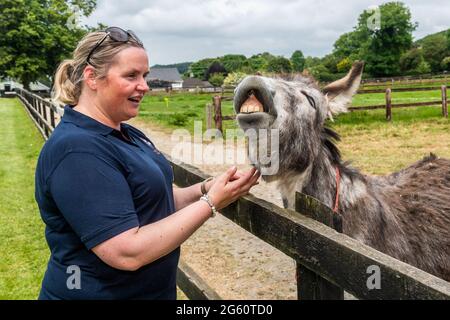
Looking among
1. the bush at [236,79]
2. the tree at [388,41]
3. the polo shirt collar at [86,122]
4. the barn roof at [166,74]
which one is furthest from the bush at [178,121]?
the barn roof at [166,74]

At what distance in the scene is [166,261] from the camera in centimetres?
195

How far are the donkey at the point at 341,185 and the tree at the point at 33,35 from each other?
3436cm

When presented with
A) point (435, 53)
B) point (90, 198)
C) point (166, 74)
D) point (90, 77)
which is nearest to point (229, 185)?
point (90, 198)

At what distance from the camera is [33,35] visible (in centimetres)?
3438

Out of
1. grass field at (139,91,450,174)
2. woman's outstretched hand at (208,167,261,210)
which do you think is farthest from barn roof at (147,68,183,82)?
woman's outstretched hand at (208,167,261,210)

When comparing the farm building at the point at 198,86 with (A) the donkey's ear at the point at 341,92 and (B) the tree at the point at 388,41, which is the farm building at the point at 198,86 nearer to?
(B) the tree at the point at 388,41

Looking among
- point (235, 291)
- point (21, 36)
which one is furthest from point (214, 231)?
point (21, 36)

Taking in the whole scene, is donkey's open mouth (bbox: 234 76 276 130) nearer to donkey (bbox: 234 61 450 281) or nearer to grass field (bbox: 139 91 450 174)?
donkey (bbox: 234 61 450 281)

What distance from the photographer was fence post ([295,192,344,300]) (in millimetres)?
1769

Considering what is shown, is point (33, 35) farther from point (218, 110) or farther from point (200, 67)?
point (200, 67)

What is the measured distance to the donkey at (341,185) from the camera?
2412mm
